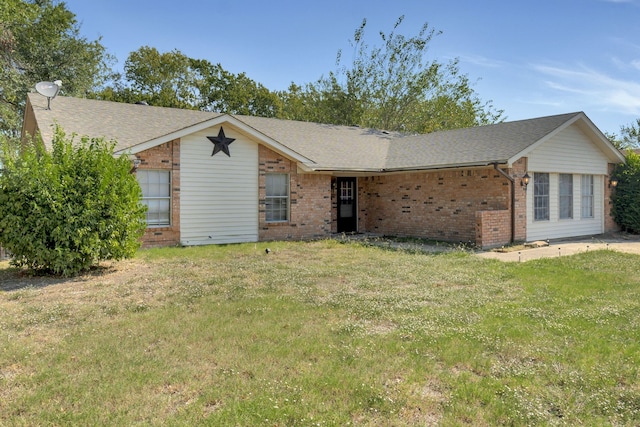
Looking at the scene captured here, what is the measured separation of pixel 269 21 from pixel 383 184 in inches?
380

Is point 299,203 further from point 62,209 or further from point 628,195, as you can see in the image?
point 628,195

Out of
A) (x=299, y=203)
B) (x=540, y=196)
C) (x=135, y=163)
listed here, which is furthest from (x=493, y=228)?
(x=135, y=163)

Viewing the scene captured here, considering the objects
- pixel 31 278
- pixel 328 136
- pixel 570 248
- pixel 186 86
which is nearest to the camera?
pixel 31 278

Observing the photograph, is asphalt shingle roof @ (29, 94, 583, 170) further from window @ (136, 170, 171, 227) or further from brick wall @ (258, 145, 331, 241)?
window @ (136, 170, 171, 227)

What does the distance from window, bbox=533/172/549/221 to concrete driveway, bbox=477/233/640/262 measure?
93 cm

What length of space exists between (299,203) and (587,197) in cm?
1053

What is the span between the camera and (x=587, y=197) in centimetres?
1555

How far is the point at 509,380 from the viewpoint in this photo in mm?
3586

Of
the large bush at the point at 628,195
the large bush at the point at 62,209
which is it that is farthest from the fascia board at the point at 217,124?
the large bush at the point at 628,195

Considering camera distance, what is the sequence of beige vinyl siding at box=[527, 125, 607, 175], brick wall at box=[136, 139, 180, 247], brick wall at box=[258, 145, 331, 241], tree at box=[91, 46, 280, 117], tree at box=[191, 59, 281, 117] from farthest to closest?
tree at box=[191, 59, 281, 117] → tree at box=[91, 46, 280, 117] → brick wall at box=[258, 145, 331, 241] → beige vinyl siding at box=[527, 125, 607, 175] → brick wall at box=[136, 139, 180, 247]

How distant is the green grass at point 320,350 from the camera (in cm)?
311

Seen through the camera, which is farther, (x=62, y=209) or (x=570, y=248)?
(x=570, y=248)

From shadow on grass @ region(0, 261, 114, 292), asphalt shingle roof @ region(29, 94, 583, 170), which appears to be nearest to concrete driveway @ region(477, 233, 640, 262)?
asphalt shingle roof @ region(29, 94, 583, 170)

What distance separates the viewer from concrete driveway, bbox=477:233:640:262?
10727mm
